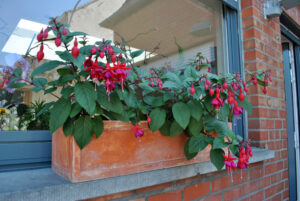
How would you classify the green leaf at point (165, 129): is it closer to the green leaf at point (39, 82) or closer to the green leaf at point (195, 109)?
the green leaf at point (195, 109)

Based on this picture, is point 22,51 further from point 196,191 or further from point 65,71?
point 196,191

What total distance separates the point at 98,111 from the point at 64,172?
215 millimetres

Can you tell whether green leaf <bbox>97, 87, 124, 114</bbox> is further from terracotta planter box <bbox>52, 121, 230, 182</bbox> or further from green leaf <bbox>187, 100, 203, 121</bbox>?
green leaf <bbox>187, 100, 203, 121</bbox>

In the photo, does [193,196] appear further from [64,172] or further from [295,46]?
[295,46]

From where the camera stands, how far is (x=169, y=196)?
0.88m

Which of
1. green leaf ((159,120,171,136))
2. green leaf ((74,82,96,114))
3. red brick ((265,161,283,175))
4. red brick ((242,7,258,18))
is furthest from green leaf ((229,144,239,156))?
red brick ((242,7,258,18))

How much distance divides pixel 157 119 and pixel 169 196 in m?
0.36

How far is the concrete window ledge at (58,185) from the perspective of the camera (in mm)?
526


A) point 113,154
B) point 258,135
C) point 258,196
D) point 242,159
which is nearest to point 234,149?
point 242,159

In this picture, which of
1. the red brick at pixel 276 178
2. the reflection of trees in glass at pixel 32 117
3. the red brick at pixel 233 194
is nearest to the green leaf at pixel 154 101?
the reflection of trees in glass at pixel 32 117

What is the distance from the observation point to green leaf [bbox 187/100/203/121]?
723mm

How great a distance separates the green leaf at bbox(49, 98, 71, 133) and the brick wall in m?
0.62

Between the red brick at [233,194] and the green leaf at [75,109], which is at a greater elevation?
the green leaf at [75,109]

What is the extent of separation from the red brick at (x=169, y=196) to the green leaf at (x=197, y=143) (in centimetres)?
23
